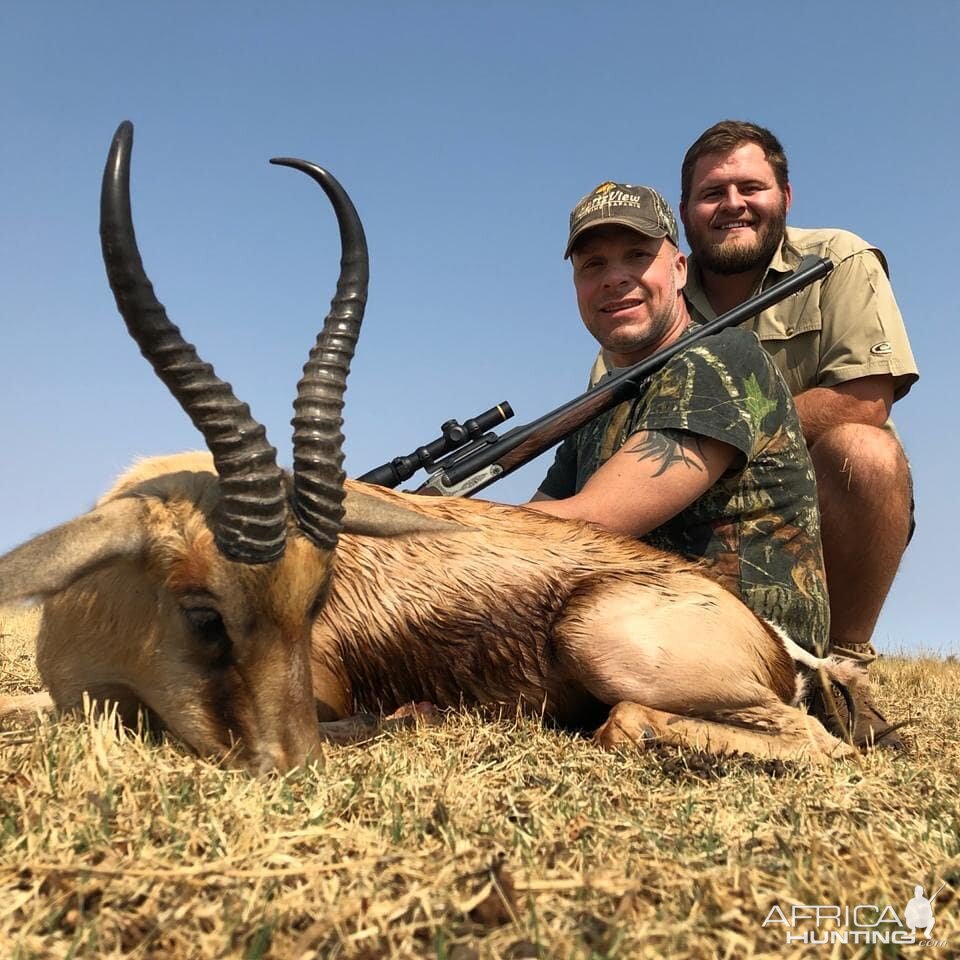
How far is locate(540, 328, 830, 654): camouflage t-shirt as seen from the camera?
5703 millimetres

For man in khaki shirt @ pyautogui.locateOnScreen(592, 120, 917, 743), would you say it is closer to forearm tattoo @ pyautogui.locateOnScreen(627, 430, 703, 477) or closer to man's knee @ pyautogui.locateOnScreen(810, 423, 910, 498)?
man's knee @ pyautogui.locateOnScreen(810, 423, 910, 498)

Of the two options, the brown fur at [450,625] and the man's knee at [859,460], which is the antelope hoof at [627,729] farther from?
the man's knee at [859,460]

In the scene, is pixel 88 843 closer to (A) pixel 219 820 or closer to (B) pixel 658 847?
(A) pixel 219 820

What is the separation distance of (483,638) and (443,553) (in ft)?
1.68

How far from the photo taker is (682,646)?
483 centimetres

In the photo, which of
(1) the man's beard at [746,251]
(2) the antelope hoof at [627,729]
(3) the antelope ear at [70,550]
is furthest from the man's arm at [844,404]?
(3) the antelope ear at [70,550]

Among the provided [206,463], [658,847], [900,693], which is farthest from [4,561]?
[900,693]

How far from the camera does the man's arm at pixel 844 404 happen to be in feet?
27.4

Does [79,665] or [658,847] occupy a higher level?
[79,665]

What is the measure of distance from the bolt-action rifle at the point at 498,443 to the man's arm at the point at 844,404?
1.75 meters

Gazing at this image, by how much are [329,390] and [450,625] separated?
5.02 ft

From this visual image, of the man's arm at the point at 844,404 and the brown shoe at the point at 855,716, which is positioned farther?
the man's arm at the point at 844,404

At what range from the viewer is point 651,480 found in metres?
5.48

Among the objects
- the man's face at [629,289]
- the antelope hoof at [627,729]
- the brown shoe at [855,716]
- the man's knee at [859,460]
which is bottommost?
the brown shoe at [855,716]
